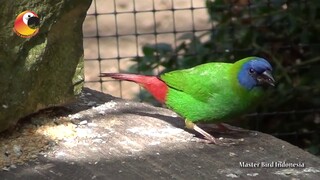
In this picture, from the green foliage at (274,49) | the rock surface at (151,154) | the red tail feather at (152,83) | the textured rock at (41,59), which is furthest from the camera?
the green foliage at (274,49)

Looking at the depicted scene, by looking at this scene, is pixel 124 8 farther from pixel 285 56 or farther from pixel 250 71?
pixel 250 71

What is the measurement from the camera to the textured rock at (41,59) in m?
2.92

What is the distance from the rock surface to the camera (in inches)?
108

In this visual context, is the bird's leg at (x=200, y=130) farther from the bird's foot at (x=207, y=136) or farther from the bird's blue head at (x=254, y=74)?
the bird's blue head at (x=254, y=74)

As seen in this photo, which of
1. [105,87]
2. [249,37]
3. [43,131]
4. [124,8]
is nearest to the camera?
[43,131]

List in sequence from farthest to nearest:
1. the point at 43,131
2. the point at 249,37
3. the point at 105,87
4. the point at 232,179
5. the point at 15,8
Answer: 1. the point at 105,87
2. the point at 249,37
3. the point at 43,131
4. the point at 15,8
5. the point at 232,179

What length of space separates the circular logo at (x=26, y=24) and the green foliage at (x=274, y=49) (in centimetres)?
197

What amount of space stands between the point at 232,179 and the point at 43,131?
2.56 feet

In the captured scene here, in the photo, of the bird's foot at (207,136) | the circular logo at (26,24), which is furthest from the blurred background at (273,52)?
the circular logo at (26,24)

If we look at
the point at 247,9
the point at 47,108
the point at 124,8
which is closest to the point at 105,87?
the point at 124,8

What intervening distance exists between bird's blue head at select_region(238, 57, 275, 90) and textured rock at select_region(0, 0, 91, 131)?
0.61 m

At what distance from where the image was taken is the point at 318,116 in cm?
504

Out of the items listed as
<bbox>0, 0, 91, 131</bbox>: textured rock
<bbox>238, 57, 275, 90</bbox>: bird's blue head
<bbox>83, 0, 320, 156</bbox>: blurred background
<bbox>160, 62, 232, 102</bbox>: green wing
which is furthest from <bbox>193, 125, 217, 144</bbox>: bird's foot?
<bbox>83, 0, 320, 156</bbox>: blurred background

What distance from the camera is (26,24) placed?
2.93 meters
